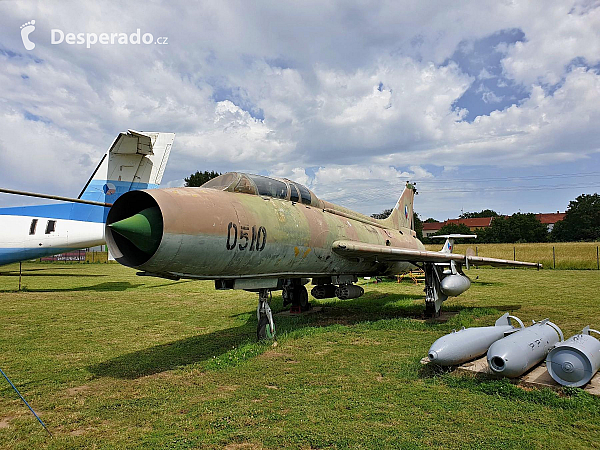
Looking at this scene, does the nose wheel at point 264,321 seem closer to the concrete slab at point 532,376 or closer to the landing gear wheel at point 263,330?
the landing gear wheel at point 263,330

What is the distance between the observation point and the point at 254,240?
669cm

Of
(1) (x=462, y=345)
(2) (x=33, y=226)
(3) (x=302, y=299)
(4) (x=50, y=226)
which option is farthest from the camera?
(4) (x=50, y=226)

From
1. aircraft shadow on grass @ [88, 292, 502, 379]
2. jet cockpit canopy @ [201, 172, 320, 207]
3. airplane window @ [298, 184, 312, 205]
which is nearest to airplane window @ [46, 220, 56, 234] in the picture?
aircraft shadow on grass @ [88, 292, 502, 379]

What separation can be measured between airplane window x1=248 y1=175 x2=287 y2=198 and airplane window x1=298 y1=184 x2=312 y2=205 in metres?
0.69

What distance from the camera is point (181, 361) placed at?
276 inches

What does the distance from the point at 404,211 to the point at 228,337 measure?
1054cm

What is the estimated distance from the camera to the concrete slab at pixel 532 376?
5.12 meters

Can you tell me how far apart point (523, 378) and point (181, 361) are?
222 inches

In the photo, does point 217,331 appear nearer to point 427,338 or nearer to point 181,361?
point 181,361

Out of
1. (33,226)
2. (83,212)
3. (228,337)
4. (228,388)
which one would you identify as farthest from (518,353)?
(33,226)

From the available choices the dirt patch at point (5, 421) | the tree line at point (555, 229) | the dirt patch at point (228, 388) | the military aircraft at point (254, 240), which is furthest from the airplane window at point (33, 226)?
the tree line at point (555, 229)

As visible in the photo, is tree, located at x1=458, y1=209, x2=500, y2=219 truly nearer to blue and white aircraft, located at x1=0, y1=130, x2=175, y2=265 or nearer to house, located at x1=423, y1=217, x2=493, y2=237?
house, located at x1=423, y1=217, x2=493, y2=237

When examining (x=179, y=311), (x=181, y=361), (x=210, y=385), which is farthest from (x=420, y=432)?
(x=179, y=311)

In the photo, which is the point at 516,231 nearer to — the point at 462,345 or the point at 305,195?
the point at 305,195
